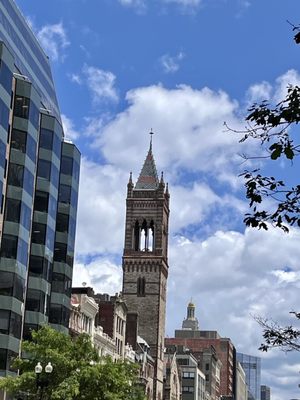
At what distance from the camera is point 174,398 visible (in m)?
143

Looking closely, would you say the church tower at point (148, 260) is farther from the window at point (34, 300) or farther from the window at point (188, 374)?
the window at point (34, 300)

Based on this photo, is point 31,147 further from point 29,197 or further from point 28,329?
point 28,329

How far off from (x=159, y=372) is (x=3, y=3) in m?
73.4

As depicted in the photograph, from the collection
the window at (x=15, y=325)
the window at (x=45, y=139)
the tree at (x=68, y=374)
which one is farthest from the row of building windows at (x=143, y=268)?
the tree at (x=68, y=374)

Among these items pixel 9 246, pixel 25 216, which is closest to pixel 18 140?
pixel 25 216

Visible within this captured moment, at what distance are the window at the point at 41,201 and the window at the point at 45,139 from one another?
4217 millimetres

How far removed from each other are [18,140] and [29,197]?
485 cm

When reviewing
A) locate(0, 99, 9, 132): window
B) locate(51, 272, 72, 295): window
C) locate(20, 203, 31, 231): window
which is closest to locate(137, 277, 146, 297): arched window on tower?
locate(51, 272, 72, 295): window

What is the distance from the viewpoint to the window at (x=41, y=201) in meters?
71.4

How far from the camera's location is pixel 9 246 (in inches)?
2525

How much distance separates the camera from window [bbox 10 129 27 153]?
2630 inches

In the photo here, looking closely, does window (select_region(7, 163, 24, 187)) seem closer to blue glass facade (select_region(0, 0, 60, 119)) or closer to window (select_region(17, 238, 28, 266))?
window (select_region(17, 238, 28, 266))

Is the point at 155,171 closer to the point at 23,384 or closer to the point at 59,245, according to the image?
the point at 59,245

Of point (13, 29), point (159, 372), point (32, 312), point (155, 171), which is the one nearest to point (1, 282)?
point (32, 312)
